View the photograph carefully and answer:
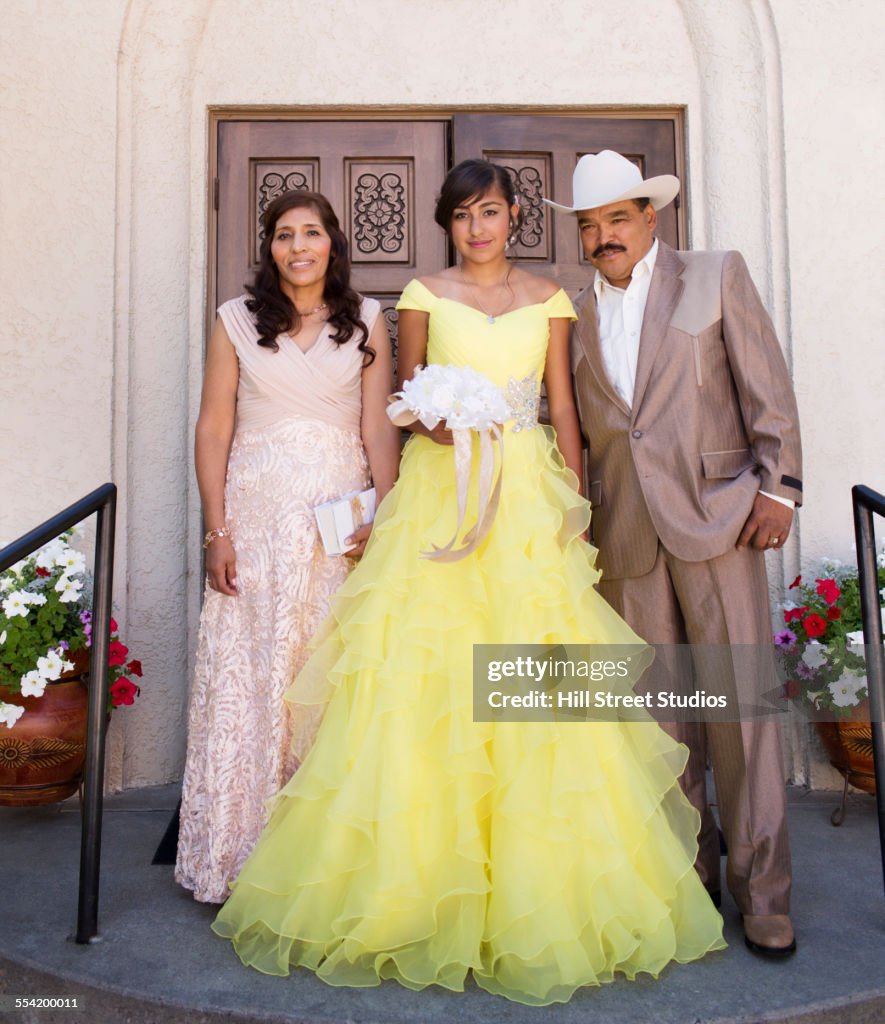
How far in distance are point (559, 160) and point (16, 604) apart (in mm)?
3072

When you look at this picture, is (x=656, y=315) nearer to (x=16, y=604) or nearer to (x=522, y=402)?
(x=522, y=402)

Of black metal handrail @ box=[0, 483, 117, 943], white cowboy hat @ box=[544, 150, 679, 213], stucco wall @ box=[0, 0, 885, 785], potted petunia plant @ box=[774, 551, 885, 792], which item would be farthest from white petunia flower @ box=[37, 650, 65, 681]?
potted petunia plant @ box=[774, 551, 885, 792]

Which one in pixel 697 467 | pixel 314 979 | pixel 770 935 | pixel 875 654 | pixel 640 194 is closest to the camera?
pixel 314 979

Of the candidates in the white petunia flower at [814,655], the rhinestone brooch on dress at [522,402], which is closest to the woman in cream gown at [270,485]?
the rhinestone brooch on dress at [522,402]

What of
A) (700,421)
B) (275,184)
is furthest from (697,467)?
(275,184)

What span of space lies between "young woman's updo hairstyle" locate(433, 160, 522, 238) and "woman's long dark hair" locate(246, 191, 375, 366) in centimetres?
39

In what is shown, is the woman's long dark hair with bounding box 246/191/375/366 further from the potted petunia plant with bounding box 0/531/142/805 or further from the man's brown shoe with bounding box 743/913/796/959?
the man's brown shoe with bounding box 743/913/796/959

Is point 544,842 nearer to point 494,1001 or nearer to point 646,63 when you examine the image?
point 494,1001

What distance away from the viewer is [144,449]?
4152 millimetres

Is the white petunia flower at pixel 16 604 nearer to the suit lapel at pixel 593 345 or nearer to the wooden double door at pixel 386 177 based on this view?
the wooden double door at pixel 386 177

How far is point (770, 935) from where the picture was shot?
8.29 feet

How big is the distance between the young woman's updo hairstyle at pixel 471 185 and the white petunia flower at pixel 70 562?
2.04 meters

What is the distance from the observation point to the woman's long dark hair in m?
3.06

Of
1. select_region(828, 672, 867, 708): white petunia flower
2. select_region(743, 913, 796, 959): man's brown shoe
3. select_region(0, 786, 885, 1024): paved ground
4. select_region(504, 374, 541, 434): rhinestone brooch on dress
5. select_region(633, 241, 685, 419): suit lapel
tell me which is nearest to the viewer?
select_region(0, 786, 885, 1024): paved ground
